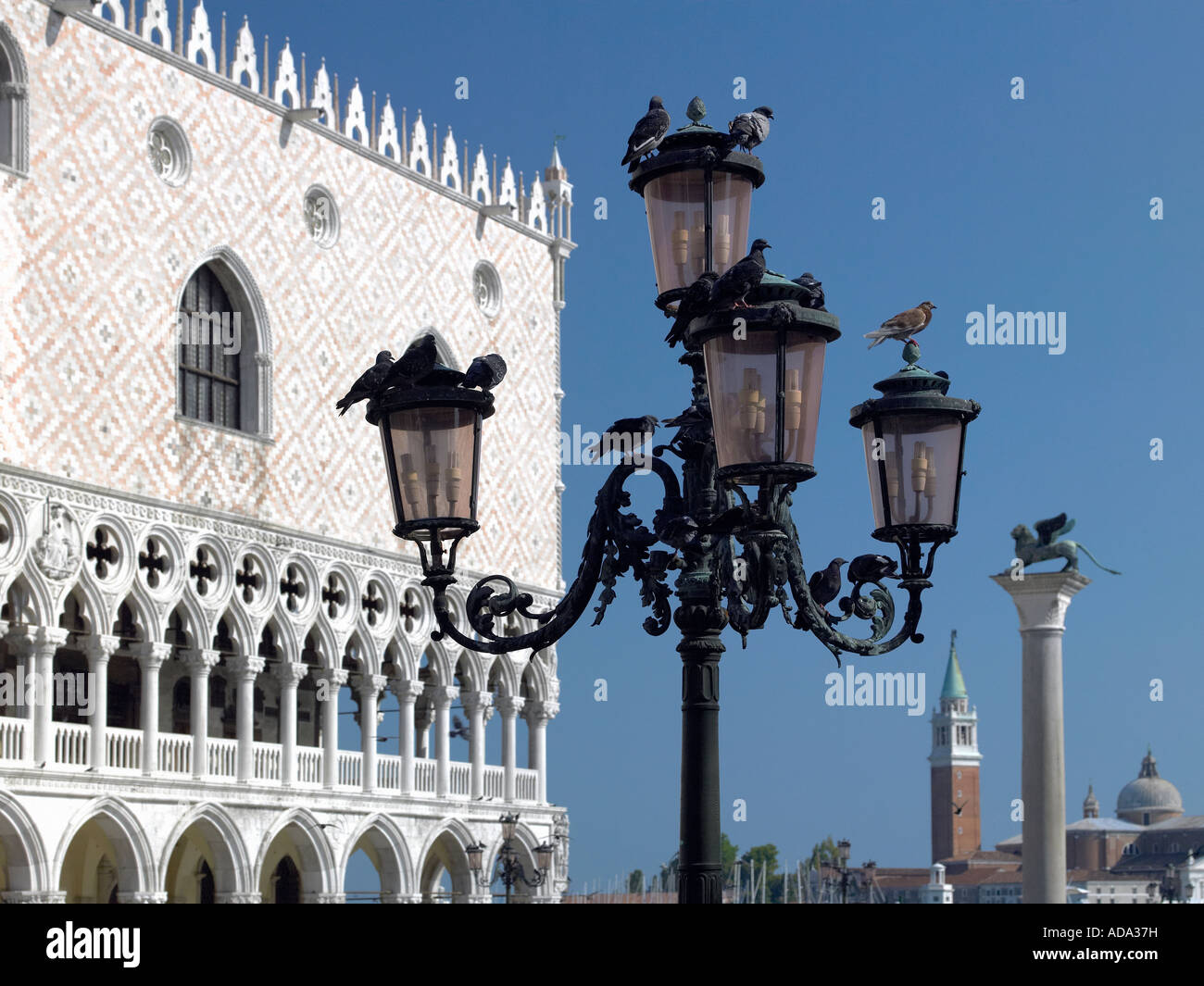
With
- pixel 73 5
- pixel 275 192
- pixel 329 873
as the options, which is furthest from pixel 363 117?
pixel 329 873

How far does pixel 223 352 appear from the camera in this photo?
18.9 m

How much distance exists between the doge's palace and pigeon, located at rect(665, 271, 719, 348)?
1164 centimetres

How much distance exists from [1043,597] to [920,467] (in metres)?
7.98

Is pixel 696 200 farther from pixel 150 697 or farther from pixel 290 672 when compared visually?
pixel 290 672

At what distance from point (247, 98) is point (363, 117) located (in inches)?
76.6

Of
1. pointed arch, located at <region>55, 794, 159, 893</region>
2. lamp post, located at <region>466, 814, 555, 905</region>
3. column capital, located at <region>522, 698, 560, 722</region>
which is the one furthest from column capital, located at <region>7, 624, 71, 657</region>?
column capital, located at <region>522, 698, 560, 722</region>

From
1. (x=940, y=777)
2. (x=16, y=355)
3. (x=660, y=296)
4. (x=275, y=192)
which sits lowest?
(x=940, y=777)

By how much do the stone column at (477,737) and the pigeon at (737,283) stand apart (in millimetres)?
17347

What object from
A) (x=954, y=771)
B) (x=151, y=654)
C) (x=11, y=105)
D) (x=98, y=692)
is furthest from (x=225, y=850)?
(x=954, y=771)

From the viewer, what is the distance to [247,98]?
19.1m

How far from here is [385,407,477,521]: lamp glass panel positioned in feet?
17.4
